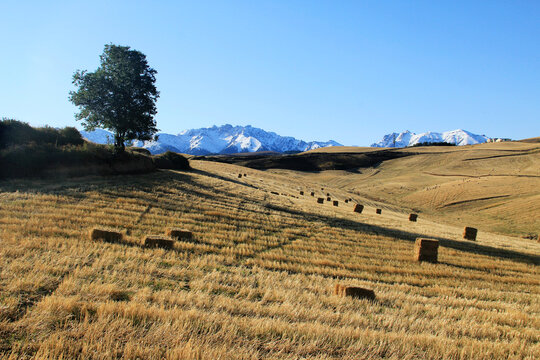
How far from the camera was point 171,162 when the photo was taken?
40.4m

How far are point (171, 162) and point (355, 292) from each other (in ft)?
119

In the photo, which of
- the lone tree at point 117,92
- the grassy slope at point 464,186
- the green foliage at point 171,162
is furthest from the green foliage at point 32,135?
the grassy slope at point 464,186

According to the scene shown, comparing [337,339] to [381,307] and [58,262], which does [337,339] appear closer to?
[381,307]

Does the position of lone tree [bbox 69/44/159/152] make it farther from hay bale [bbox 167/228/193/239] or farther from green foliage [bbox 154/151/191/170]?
hay bale [bbox 167/228/193/239]

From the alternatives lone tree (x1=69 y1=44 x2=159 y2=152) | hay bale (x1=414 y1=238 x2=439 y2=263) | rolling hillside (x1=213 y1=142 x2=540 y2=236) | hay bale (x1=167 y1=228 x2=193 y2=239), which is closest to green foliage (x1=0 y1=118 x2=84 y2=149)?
lone tree (x1=69 y1=44 x2=159 y2=152)

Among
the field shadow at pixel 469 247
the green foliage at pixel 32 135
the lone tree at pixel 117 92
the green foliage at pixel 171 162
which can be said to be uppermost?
the lone tree at pixel 117 92

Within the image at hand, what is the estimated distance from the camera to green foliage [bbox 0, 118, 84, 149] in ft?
73.9

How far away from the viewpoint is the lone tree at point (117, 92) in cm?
2953

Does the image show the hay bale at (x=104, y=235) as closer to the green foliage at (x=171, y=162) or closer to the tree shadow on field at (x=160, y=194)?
the tree shadow on field at (x=160, y=194)

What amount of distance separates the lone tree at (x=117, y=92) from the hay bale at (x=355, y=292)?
25854 millimetres

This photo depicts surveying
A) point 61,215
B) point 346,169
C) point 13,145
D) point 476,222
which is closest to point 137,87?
point 13,145

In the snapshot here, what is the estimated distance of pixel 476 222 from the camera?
37.7 meters

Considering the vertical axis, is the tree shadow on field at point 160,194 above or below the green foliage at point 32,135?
below

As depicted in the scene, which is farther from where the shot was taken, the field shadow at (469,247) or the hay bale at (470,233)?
the hay bale at (470,233)
